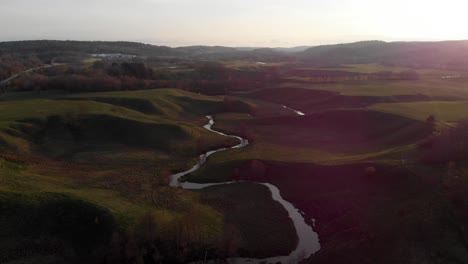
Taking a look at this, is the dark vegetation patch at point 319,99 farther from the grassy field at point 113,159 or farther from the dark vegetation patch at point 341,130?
the grassy field at point 113,159

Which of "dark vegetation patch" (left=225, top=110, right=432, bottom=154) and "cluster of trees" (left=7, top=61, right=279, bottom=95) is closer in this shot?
"dark vegetation patch" (left=225, top=110, right=432, bottom=154)

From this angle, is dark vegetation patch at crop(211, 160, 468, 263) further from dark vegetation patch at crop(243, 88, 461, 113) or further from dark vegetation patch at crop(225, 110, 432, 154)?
dark vegetation patch at crop(243, 88, 461, 113)

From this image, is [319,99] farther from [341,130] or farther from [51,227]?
[51,227]

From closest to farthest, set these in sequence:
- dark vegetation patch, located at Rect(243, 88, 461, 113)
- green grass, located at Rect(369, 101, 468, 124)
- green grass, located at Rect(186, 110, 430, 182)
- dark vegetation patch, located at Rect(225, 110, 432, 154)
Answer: green grass, located at Rect(186, 110, 430, 182) → dark vegetation patch, located at Rect(225, 110, 432, 154) → green grass, located at Rect(369, 101, 468, 124) → dark vegetation patch, located at Rect(243, 88, 461, 113)

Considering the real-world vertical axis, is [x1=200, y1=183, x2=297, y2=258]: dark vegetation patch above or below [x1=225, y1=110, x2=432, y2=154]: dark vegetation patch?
below

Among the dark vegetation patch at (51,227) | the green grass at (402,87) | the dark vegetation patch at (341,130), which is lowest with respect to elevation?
the dark vegetation patch at (51,227)

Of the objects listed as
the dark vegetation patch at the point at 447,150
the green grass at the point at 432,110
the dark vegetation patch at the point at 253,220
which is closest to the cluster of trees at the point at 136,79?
the green grass at the point at 432,110

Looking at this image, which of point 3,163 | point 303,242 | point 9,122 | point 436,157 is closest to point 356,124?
point 436,157

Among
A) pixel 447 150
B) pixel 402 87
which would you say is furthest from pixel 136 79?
pixel 447 150

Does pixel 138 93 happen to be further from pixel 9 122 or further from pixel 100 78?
pixel 9 122

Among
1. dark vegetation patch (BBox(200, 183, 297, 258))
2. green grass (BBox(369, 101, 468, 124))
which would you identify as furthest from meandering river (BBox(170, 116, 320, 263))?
green grass (BBox(369, 101, 468, 124))

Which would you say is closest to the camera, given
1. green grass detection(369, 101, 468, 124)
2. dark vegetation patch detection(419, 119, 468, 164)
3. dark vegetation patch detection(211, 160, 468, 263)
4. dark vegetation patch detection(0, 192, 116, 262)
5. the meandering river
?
dark vegetation patch detection(211, 160, 468, 263)
